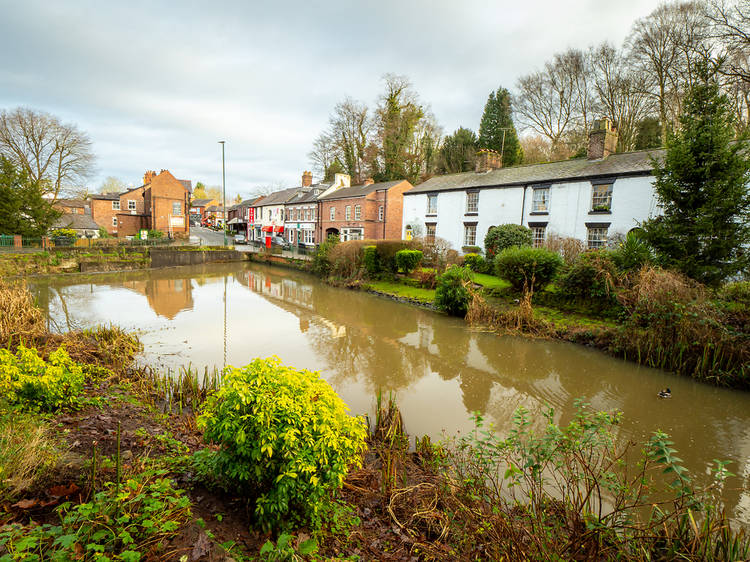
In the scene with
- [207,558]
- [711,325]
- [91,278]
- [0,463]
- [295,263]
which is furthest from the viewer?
[295,263]

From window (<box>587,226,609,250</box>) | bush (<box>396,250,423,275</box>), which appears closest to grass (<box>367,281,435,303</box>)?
bush (<box>396,250,423,275</box>)

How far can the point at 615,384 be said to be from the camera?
335 inches

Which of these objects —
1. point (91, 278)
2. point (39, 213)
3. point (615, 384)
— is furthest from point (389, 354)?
point (39, 213)

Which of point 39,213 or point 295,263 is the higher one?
point 39,213

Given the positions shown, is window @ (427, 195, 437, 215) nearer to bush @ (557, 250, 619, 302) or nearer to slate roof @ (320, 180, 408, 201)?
slate roof @ (320, 180, 408, 201)

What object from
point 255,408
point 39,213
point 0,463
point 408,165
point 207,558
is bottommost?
point 207,558

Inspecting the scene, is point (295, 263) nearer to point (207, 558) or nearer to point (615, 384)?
point (615, 384)

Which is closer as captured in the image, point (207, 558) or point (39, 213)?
point (207, 558)

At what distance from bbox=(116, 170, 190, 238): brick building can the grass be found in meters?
32.1

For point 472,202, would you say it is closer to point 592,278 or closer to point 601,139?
point 601,139

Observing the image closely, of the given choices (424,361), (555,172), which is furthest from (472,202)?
(424,361)

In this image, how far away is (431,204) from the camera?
28.0 metres

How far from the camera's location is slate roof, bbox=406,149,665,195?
18.6 metres

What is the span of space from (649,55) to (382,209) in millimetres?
21972
